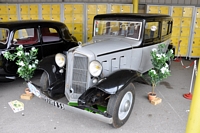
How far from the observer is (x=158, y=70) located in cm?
362

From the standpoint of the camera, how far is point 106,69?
3.22 metres

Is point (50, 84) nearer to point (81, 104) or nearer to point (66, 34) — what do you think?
point (81, 104)

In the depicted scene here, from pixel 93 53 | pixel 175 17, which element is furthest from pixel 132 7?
pixel 93 53

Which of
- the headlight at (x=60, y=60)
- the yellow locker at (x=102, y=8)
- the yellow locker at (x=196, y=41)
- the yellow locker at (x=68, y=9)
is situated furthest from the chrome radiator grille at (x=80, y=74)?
the yellow locker at (x=196, y=41)

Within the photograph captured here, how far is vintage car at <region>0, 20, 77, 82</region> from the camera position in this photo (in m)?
4.14

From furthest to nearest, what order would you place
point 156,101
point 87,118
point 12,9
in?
point 12,9, point 156,101, point 87,118

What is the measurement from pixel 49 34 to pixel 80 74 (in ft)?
7.88

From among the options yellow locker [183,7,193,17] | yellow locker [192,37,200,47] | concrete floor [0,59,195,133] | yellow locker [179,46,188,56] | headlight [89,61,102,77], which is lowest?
concrete floor [0,59,195,133]

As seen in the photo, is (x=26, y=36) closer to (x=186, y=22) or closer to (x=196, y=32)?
(x=186, y=22)

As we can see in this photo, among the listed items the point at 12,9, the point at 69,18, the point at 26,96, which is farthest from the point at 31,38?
the point at 12,9

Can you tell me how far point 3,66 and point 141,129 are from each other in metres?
3.14

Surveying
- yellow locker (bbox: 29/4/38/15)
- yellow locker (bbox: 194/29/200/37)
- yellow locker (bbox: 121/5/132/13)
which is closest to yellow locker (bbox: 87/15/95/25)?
yellow locker (bbox: 121/5/132/13)

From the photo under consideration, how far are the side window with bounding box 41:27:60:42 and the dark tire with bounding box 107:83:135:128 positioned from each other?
2.80 metres

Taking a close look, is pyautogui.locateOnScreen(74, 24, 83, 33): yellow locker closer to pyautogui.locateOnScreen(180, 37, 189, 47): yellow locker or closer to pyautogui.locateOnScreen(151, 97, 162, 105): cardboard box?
pyautogui.locateOnScreen(180, 37, 189, 47): yellow locker
